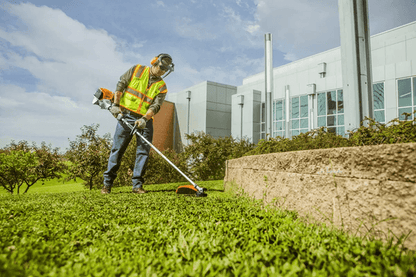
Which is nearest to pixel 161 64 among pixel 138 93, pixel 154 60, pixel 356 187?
pixel 154 60

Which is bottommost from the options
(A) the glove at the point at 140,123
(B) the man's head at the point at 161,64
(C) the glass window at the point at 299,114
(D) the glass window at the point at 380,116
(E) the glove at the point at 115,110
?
(A) the glove at the point at 140,123

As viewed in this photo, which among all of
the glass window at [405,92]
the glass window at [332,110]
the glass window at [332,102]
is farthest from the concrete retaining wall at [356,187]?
the glass window at [332,102]

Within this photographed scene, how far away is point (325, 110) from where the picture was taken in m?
15.4

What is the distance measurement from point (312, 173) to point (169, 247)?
1218 mm

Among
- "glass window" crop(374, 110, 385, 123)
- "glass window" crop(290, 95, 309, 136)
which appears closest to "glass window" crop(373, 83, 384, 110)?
"glass window" crop(374, 110, 385, 123)

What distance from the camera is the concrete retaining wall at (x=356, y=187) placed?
55.0 inches

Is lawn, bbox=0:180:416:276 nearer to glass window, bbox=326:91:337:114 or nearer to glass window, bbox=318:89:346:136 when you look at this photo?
glass window, bbox=318:89:346:136

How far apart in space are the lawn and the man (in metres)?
2.41

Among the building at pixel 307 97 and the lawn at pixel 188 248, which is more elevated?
the building at pixel 307 97

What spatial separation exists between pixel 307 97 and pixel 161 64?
13.8 m

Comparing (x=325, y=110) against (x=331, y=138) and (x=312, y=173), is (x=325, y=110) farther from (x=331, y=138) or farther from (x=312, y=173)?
(x=312, y=173)

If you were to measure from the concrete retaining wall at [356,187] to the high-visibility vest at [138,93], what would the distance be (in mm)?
3345

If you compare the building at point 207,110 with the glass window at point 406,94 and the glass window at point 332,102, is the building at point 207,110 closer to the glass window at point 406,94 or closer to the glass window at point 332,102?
the glass window at point 332,102

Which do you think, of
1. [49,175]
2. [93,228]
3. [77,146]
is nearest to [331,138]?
[93,228]
